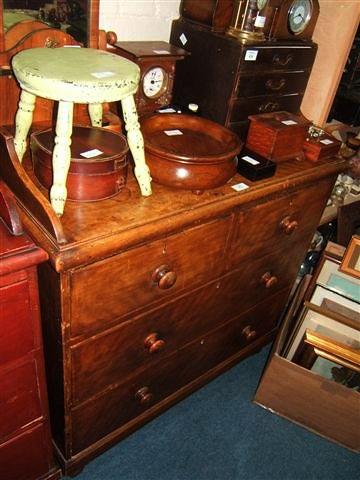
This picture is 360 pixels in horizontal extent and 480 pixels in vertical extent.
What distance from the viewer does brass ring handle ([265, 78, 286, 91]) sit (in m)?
1.59

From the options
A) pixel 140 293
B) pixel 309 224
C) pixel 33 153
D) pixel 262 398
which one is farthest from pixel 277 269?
pixel 33 153

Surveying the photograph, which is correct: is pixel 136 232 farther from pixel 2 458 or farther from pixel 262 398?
pixel 262 398

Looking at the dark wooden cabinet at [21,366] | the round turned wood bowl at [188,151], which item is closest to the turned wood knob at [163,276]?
the round turned wood bowl at [188,151]

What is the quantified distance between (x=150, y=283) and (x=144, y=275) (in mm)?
49

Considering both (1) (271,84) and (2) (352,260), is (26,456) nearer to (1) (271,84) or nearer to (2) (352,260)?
(2) (352,260)

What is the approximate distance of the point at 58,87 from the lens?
3.00ft

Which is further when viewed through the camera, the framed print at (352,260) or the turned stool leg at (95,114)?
the framed print at (352,260)

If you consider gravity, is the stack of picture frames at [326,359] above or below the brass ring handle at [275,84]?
below

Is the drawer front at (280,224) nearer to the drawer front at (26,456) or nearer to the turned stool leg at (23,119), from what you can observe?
the turned stool leg at (23,119)

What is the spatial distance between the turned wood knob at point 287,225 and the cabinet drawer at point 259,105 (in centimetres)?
42

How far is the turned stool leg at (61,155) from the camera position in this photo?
0.96 meters

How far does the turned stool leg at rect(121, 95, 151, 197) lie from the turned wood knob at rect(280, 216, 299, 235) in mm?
641

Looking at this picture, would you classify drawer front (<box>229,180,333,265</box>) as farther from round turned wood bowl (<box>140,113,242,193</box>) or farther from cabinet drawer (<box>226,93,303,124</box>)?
cabinet drawer (<box>226,93,303,124</box>)

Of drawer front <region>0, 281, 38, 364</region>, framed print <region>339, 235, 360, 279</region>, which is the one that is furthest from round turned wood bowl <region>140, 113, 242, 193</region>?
framed print <region>339, 235, 360, 279</region>
